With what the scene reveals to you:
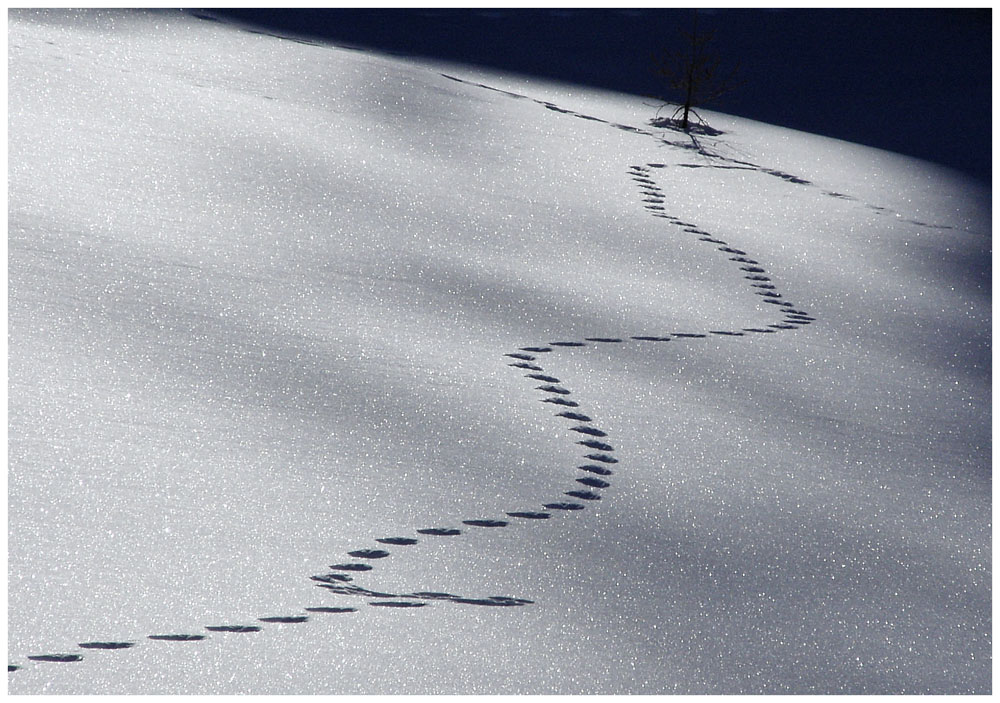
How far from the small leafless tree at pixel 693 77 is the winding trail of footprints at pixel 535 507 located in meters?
1.68

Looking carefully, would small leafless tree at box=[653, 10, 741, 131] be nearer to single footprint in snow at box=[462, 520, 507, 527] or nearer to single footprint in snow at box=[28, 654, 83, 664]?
single footprint in snow at box=[462, 520, 507, 527]

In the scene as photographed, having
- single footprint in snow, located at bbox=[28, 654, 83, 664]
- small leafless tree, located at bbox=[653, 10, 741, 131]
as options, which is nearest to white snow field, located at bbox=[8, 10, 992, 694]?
single footprint in snow, located at bbox=[28, 654, 83, 664]

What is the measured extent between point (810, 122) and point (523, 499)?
12.3 feet

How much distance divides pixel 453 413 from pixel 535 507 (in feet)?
0.90

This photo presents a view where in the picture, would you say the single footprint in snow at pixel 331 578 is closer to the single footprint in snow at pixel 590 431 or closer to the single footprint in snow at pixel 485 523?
the single footprint in snow at pixel 485 523

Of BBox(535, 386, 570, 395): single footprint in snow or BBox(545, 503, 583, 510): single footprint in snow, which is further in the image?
BBox(535, 386, 570, 395): single footprint in snow

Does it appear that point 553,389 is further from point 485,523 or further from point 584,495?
point 485,523

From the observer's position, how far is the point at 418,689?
1158 mm

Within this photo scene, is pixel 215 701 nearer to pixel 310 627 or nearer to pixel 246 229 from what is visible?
pixel 310 627

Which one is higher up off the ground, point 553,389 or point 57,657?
point 553,389

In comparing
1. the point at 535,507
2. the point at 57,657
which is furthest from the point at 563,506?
the point at 57,657

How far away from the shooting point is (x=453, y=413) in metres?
1.75

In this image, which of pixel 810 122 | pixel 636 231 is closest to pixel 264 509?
pixel 636 231

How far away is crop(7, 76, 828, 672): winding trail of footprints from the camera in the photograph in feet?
3.96
